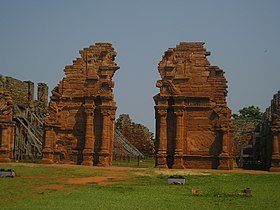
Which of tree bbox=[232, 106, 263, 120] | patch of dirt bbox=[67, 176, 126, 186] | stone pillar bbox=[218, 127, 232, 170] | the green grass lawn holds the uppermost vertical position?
tree bbox=[232, 106, 263, 120]

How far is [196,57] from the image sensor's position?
24.8 meters

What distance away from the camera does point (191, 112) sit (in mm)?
24531

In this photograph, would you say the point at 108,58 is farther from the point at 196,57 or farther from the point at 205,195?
the point at 205,195

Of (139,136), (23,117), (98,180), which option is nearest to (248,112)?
(139,136)

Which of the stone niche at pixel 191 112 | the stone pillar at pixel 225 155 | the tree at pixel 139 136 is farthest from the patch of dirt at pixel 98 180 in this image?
the tree at pixel 139 136

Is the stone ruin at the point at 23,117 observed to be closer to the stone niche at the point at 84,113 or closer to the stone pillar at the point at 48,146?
the stone pillar at the point at 48,146

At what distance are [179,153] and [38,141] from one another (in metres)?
14.3

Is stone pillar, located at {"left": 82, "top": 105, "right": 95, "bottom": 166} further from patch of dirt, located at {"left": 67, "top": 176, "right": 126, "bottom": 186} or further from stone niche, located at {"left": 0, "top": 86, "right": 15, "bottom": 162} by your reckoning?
patch of dirt, located at {"left": 67, "top": 176, "right": 126, "bottom": 186}

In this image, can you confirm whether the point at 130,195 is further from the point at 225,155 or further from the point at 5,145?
the point at 5,145

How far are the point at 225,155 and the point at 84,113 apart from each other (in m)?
8.20

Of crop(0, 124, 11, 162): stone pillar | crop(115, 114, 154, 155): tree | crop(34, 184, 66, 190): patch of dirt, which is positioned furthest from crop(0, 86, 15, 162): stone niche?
crop(115, 114, 154, 155): tree

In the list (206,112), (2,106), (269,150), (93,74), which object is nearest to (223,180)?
(206,112)

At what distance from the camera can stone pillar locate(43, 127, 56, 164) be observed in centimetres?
2494

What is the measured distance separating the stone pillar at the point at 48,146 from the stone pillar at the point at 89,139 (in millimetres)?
1997
